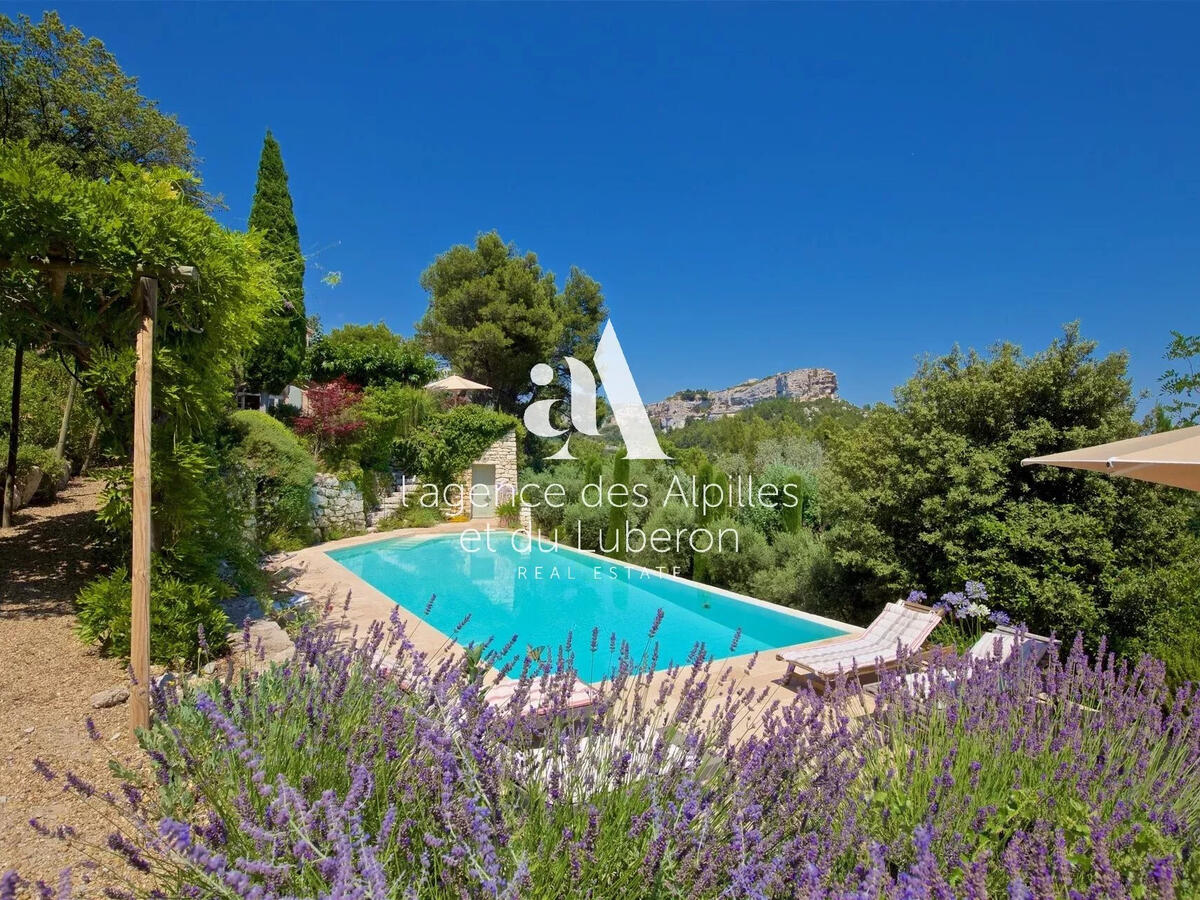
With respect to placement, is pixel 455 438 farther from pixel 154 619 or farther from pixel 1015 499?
pixel 1015 499

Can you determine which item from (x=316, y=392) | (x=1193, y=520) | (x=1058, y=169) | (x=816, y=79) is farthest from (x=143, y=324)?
(x=1058, y=169)

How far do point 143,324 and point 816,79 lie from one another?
39.8 ft

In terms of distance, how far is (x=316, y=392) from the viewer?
14.1 m

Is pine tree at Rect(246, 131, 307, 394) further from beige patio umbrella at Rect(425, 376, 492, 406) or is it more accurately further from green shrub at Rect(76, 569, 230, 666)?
green shrub at Rect(76, 569, 230, 666)

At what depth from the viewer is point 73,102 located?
12039 mm

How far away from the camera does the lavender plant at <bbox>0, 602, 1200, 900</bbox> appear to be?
1359 millimetres

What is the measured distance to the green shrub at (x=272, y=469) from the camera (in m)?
9.64

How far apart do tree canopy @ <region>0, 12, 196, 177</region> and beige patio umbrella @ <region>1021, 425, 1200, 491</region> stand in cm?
1532

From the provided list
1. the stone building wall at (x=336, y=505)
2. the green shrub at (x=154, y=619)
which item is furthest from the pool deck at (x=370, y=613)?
the green shrub at (x=154, y=619)

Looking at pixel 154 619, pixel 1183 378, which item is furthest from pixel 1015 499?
pixel 154 619

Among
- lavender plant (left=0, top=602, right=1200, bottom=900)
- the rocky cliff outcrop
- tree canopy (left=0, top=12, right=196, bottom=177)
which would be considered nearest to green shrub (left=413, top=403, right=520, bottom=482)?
tree canopy (left=0, top=12, right=196, bottom=177)

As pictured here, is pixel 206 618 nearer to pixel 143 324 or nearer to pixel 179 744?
pixel 143 324

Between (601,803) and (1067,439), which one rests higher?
(1067,439)

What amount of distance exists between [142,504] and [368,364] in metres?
13.7
